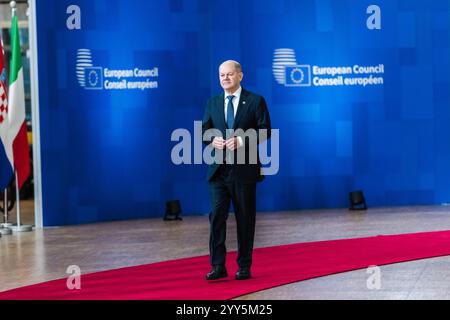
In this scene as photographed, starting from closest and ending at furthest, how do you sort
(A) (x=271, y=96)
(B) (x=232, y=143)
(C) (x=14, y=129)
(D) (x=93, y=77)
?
1. (B) (x=232, y=143)
2. (C) (x=14, y=129)
3. (D) (x=93, y=77)
4. (A) (x=271, y=96)

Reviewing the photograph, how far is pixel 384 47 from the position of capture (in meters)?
12.3

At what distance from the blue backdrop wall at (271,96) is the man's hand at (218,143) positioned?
5.12 meters

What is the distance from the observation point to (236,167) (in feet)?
22.2

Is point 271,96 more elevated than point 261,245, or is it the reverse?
point 271,96

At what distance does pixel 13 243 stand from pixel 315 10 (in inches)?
200

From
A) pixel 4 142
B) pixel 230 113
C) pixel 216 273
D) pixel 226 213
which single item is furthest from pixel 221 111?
pixel 4 142

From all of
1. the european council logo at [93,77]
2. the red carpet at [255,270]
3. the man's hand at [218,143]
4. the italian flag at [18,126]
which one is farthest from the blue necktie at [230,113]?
the european council logo at [93,77]

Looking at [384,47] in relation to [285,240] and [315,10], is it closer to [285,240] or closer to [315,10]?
[315,10]

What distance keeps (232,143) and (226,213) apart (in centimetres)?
57

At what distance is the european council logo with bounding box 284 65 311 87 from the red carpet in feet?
11.6

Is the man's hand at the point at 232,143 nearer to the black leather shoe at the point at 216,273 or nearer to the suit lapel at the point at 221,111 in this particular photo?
the suit lapel at the point at 221,111

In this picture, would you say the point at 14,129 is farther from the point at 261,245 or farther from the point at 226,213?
the point at 226,213

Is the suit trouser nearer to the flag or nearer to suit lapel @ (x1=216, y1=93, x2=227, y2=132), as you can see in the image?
suit lapel @ (x1=216, y1=93, x2=227, y2=132)
